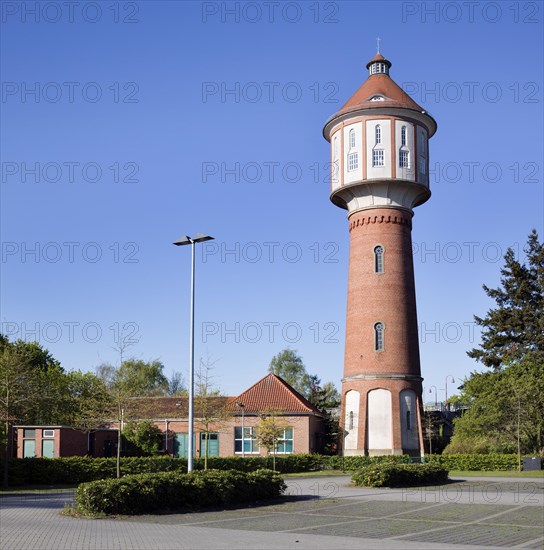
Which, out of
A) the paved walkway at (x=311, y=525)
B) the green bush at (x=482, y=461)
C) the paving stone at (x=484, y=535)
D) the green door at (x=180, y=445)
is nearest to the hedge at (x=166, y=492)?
the paved walkway at (x=311, y=525)

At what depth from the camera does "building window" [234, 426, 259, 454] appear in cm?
4977

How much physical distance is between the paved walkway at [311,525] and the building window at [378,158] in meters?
23.7

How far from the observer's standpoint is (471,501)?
2353 cm

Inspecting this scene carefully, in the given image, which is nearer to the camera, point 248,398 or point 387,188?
point 387,188

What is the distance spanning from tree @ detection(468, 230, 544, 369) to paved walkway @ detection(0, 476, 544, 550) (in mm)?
34568

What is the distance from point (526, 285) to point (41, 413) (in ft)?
127

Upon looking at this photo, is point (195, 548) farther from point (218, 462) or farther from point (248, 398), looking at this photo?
point (248, 398)

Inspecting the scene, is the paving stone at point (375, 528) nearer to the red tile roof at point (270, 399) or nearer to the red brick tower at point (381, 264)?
the red brick tower at point (381, 264)

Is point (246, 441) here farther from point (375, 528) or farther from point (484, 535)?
point (484, 535)

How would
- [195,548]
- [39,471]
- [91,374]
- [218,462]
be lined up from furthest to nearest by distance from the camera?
1. [91,374]
2. [218,462]
3. [39,471]
4. [195,548]

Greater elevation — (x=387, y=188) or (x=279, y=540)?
(x=387, y=188)

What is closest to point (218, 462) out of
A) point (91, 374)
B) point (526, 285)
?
point (526, 285)

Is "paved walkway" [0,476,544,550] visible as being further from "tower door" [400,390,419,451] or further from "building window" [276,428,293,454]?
"building window" [276,428,293,454]

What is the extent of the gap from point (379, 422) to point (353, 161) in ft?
51.9
